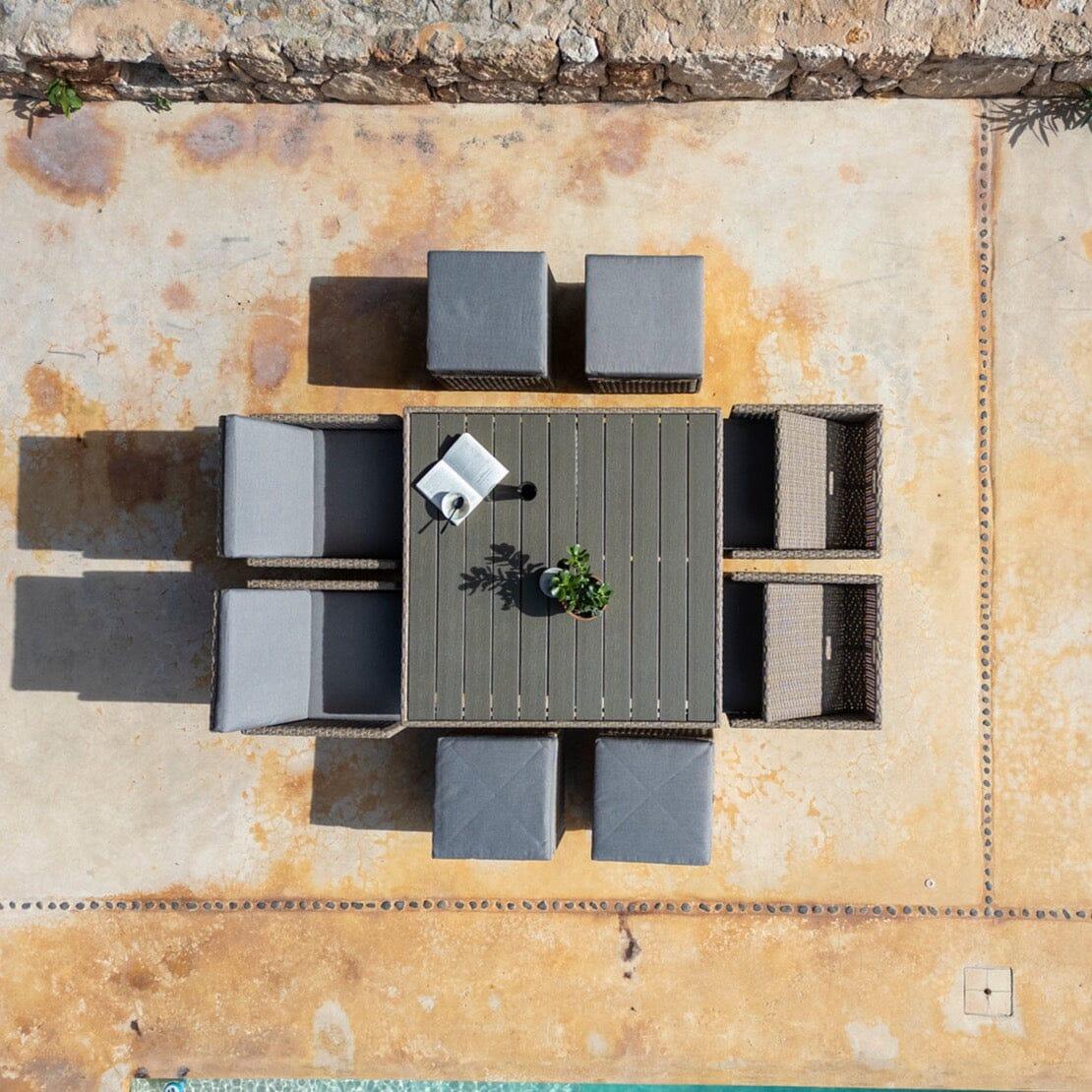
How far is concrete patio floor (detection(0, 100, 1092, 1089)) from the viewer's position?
5406 millimetres

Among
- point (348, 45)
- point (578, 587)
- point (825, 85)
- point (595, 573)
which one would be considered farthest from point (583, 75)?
point (578, 587)

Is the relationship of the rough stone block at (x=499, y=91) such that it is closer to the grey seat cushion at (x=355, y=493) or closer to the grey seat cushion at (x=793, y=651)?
the grey seat cushion at (x=355, y=493)

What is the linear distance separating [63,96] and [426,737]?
527 cm

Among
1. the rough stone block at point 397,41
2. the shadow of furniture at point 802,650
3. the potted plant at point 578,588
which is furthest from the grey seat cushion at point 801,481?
the rough stone block at point 397,41

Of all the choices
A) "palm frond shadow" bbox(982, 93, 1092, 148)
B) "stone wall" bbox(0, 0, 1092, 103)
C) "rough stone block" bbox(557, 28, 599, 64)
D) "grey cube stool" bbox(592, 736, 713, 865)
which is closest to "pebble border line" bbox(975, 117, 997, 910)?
"palm frond shadow" bbox(982, 93, 1092, 148)

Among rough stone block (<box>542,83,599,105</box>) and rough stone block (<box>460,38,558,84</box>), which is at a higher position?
rough stone block (<box>460,38,558,84</box>)

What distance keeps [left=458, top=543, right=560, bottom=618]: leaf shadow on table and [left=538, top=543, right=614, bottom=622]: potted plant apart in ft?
0.83

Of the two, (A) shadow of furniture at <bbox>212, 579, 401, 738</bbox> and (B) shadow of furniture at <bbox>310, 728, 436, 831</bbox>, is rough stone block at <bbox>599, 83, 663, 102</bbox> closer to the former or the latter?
A: (A) shadow of furniture at <bbox>212, 579, 401, 738</bbox>

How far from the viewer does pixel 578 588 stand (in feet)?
13.6

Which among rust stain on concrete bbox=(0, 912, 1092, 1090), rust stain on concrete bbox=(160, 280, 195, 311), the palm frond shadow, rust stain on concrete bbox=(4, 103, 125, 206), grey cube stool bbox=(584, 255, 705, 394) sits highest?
the palm frond shadow

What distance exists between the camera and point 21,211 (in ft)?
18.2

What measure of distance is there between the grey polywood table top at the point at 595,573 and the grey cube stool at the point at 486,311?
522 millimetres

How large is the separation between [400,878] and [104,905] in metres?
2.17

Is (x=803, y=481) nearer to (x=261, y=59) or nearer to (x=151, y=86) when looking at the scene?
(x=261, y=59)
